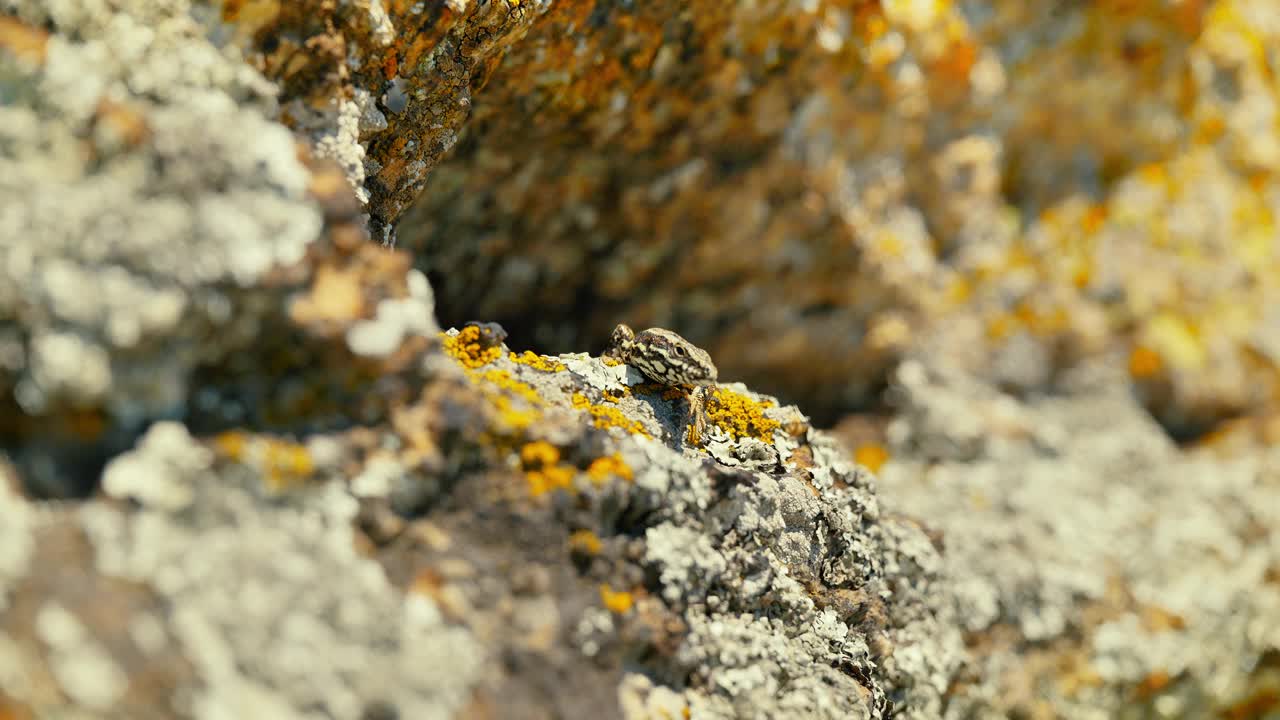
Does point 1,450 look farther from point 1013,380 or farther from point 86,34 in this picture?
point 1013,380

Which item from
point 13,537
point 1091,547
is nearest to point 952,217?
point 1091,547

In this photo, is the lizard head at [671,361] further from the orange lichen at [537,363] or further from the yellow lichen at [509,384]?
the yellow lichen at [509,384]

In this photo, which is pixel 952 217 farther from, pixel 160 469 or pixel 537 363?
pixel 160 469

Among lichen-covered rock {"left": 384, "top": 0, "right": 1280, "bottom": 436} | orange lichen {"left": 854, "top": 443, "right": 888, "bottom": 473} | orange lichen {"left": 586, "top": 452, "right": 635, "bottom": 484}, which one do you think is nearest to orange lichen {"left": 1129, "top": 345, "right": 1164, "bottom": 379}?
lichen-covered rock {"left": 384, "top": 0, "right": 1280, "bottom": 436}

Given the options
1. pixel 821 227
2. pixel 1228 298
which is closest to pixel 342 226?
pixel 821 227

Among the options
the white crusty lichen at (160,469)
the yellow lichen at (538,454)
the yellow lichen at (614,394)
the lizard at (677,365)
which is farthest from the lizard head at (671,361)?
the white crusty lichen at (160,469)

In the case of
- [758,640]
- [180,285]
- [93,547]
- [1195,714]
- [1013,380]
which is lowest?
[93,547]

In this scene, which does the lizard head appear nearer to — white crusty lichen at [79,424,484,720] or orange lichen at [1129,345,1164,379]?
white crusty lichen at [79,424,484,720]
